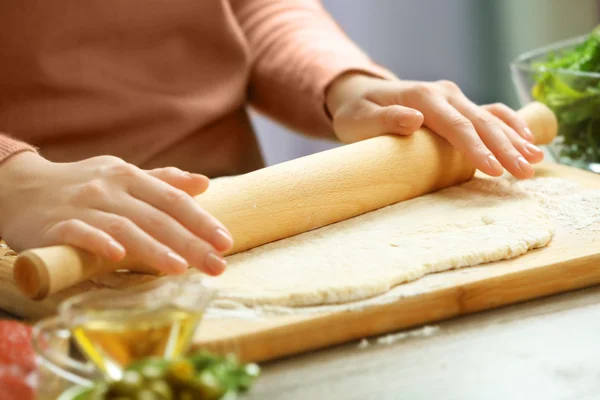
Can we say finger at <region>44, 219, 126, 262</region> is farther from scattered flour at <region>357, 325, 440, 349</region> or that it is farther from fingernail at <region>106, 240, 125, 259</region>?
scattered flour at <region>357, 325, 440, 349</region>

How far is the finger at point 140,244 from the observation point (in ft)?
3.00

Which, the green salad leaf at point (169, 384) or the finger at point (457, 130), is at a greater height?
the green salad leaf at point (169, 384)

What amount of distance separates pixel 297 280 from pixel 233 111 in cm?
81

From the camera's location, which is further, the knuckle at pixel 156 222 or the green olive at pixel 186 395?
the knuckle at pixel 156 222

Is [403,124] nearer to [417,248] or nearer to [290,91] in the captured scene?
[417,248]

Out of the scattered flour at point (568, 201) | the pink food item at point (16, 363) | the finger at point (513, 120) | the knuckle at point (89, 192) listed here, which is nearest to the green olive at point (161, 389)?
the pink food item at point (16, 363)

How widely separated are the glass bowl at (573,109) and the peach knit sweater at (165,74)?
327 mm

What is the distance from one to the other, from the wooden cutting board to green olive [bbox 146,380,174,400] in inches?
8.2

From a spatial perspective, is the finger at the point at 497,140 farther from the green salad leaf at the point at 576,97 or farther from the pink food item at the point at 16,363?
the pink food item at the point at 16,363

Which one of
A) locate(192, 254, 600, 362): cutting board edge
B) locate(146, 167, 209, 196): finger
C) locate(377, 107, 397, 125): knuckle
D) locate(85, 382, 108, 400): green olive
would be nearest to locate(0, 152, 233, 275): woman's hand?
locate(146, 167, 209, 196): finger

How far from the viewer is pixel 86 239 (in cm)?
91

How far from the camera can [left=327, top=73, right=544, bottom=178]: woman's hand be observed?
1.28 m

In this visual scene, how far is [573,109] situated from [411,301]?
2.60 ft

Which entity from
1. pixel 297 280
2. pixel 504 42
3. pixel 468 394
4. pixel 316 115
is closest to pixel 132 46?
pixel 316 115
